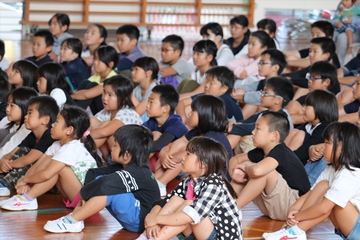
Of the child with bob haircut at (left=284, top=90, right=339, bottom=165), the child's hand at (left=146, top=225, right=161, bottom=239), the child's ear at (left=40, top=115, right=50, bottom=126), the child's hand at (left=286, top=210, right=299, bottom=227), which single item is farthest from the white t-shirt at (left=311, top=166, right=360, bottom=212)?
the child's ear at (left=40, top=115, right=50, bottom=126)

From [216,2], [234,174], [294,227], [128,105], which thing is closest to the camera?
[294,227]

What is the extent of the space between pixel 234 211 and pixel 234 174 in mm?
631

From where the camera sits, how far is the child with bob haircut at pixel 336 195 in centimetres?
249

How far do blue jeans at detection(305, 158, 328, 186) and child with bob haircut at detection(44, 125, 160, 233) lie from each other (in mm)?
887

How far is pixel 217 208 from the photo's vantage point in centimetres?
242

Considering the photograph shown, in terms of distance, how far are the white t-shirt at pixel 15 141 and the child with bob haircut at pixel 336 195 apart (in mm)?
1552

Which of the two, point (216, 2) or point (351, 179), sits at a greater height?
point (216, 2)

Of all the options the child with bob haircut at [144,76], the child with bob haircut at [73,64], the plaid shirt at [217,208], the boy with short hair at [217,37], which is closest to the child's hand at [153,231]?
the plaid shirt at [217,208]

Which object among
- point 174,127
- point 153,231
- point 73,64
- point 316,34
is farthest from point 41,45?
point 153,231

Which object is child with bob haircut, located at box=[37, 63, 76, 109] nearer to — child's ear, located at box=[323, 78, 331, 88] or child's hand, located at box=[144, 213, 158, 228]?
child's ear, located at box=[323, 78, 331, 88]

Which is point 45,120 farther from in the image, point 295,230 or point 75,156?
point 295,230

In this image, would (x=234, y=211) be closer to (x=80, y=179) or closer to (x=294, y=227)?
(x=294, y=227)

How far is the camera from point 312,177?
10.8 feet

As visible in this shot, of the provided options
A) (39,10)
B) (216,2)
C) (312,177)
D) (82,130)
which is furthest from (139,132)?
(216,2)
